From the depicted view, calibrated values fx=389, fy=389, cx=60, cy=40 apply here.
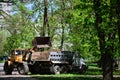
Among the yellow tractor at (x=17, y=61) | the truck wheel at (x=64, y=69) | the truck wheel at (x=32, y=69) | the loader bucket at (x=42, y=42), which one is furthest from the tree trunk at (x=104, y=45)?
the loader bucket at (x=42, y=42)

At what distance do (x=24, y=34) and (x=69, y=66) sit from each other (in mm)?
30946

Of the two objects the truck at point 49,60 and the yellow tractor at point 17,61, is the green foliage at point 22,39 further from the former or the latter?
the yellow tractor at point 17,61

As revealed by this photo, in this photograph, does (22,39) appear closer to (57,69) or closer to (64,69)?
(64,69)

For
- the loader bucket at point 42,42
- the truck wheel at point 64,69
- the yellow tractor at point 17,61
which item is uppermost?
the loader bucket at point 42,42

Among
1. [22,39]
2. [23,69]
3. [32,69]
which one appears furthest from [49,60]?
[22,39]

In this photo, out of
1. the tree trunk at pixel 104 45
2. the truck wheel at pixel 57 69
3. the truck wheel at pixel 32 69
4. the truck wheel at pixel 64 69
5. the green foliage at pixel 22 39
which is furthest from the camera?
the green foliage at pixel 22 39

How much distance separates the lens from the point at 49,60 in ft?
125

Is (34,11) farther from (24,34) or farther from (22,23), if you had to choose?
(24,34)

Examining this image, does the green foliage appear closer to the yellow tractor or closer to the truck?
the truck

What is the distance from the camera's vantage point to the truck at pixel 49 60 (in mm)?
38438

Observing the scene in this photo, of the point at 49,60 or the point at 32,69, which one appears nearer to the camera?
the point at 49,60

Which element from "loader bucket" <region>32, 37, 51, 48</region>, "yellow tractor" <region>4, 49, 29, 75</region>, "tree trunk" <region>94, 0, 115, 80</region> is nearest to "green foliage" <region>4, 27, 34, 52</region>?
"loader bucket" <region>32, 37, 51, 48</region>

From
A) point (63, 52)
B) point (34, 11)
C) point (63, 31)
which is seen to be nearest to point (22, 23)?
point (63, 31)

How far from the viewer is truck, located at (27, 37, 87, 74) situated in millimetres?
38438
